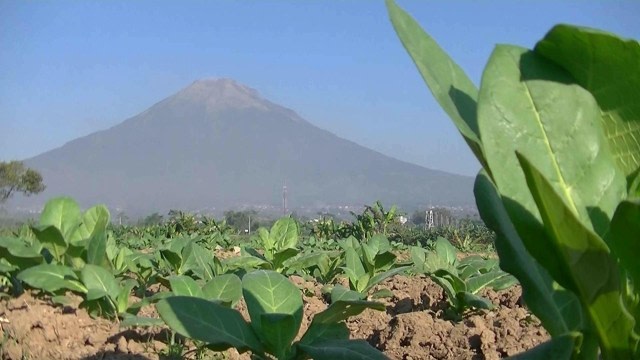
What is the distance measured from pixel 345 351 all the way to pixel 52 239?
322 centimetres

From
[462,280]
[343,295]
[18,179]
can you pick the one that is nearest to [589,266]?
[343,295]

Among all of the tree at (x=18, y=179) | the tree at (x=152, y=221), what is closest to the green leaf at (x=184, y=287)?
the tree at (x=152, y=221)

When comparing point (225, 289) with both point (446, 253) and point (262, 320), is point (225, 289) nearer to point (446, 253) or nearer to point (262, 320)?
point (262, 320)

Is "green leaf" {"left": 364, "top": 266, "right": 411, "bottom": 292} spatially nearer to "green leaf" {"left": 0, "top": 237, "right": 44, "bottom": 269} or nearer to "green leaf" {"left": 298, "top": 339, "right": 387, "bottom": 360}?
"green leaf" {"left": 0, "top": 237, "right": 44, "bottom": 269}

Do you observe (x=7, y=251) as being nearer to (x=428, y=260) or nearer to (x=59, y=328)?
(x=59, y=328)

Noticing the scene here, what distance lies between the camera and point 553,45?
56.2 inches

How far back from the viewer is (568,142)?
1483 millimetres

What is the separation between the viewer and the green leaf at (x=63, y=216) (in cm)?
502

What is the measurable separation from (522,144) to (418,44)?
0.25 m

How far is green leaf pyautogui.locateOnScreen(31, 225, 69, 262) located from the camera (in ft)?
15.3

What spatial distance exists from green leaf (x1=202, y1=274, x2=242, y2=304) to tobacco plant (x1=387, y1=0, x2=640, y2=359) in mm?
1898

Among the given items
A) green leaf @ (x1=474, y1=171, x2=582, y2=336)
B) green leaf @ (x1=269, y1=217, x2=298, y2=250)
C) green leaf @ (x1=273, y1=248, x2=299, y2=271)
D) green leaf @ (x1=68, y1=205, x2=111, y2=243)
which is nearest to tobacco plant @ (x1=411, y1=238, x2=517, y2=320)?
green leaf @ (x1=273, y1=248, x2=299, y2=271)

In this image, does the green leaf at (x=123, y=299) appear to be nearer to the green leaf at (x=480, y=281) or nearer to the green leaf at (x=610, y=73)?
the green leaf at (x=480, y=281)

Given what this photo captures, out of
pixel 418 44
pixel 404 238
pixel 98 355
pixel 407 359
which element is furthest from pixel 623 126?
pixel 404 238
